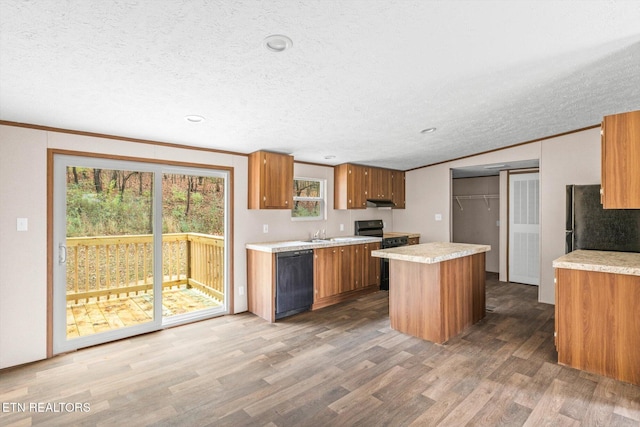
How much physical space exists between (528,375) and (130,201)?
4266 millimetres

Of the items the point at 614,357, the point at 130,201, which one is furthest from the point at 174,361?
the point at 614,357

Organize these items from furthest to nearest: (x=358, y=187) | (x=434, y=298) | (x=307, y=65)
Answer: (x=358, y=187) → (x=434, y=298) → (x=307, y=65)

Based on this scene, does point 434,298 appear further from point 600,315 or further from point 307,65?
point 307,65

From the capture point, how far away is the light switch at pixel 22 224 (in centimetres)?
283

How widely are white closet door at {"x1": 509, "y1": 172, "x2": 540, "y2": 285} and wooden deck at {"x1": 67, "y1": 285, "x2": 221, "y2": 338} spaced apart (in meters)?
5.40

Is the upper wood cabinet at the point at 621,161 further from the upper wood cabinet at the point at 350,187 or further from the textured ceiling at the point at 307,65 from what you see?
the upper wood cabinet at the point at 350,187

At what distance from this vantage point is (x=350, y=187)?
542 centimetres

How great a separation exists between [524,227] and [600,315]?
356 centimetres

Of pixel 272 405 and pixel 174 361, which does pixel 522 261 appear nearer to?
pixel 272 405

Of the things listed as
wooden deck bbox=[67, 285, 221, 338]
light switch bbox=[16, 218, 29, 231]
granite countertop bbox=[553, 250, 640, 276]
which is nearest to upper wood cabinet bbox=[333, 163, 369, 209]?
wooden deck bbox=[67, 285, 221, 338]

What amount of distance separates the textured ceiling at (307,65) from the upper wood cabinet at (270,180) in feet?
1.96

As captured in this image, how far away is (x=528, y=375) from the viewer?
2625 mm

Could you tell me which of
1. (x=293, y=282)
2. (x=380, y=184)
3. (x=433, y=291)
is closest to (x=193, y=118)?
(x=293, y=282)

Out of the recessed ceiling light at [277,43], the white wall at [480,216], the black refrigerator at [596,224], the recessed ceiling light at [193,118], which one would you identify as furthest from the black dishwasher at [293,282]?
the white wall at [480,216]
